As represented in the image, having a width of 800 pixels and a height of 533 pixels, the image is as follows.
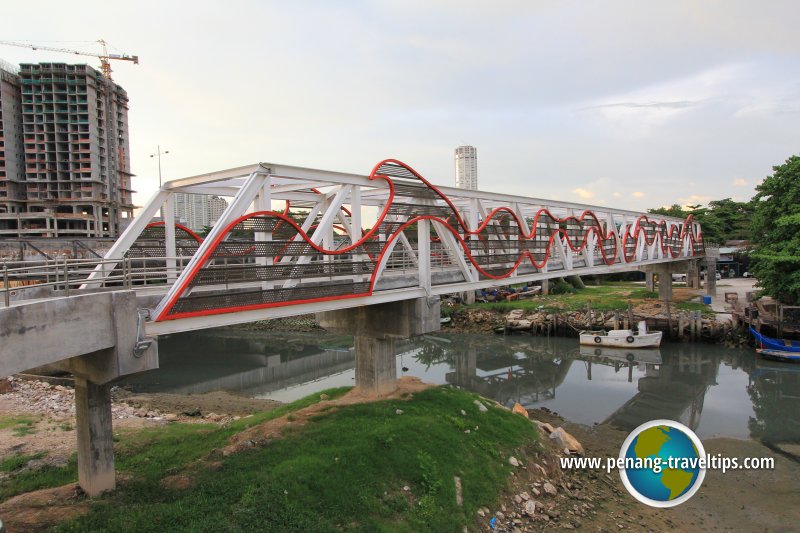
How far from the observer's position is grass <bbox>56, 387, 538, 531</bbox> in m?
8.52

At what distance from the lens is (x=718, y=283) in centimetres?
5038

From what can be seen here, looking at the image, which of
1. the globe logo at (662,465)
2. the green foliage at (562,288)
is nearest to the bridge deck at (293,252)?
the globe logo at (662,465)

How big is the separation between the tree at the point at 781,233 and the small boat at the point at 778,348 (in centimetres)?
248

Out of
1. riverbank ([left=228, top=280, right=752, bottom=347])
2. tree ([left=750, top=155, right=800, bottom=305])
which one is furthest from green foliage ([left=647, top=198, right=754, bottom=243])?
tree ([left=750, top=155, right=800, bottom=305])

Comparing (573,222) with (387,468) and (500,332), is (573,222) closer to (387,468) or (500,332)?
(500,332)

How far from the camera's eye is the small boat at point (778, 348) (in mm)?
25766

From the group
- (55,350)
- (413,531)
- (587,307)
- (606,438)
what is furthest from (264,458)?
(587,307)

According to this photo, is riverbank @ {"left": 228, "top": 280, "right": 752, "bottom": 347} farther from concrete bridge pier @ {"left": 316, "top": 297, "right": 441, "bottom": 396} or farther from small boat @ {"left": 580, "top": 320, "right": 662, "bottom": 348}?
concrete bridge pier @ {"left": 316, "top": 297, "right": 441, "bottom": 396}

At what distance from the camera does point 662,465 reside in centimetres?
1298

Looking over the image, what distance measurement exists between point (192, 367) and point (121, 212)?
6045 cm

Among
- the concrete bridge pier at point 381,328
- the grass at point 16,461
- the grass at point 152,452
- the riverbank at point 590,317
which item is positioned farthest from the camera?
the riverbank at point 590,317

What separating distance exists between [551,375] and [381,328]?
14.3 m

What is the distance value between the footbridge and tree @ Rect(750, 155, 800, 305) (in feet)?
50.0

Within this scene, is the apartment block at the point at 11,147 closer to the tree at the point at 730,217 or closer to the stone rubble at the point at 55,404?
the stone rubble at the point at 55,404
